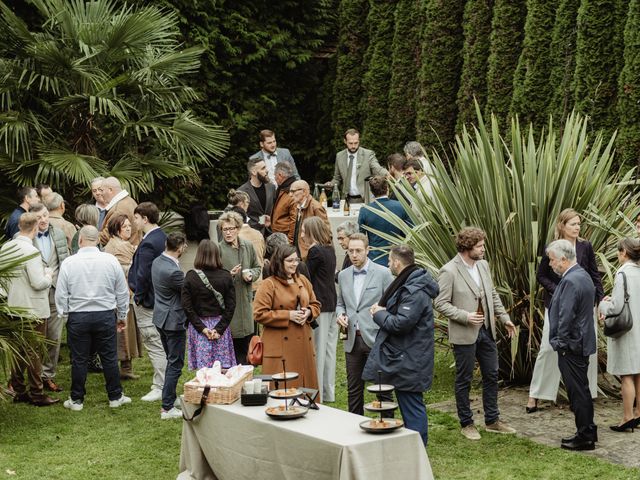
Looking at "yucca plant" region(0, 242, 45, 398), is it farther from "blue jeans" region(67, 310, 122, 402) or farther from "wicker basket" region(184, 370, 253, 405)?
"wicker basket" region(184, 370, 253, 405)

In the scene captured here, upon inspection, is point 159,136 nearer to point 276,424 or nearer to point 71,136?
point 71,136

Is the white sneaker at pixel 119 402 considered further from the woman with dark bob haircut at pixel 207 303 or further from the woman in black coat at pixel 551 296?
the woman in black coat at pixel 551 296

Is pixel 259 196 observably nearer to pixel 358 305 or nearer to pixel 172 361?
pixel 172 361

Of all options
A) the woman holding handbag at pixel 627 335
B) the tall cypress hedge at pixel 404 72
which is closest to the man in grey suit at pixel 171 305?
the woman holding handbag at pixel 627 335

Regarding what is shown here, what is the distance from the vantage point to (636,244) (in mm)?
8539

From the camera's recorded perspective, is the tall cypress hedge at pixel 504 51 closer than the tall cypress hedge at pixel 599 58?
No

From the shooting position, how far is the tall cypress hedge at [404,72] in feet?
54.6

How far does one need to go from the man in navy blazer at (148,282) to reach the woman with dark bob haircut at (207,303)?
904 mm

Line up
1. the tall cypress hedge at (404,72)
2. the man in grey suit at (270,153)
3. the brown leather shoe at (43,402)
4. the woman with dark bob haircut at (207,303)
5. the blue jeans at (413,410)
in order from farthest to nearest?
the tall cypress hedge at (404,72)
the man in grey suit at (270,153)
the brown leather shoe at (43,402)
the woman with dark bob haircut at (207,303)
the blue jeans at (413,410)

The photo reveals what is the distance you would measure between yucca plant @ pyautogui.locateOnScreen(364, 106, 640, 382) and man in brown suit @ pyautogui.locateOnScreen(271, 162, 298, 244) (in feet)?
7.03

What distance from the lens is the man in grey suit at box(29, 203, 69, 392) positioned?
1007cm

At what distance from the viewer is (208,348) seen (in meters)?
8.98

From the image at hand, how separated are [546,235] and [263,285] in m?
2.99

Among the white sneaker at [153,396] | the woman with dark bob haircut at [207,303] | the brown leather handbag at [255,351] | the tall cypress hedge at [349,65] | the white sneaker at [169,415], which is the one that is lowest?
the white sneaker at [169,415]
